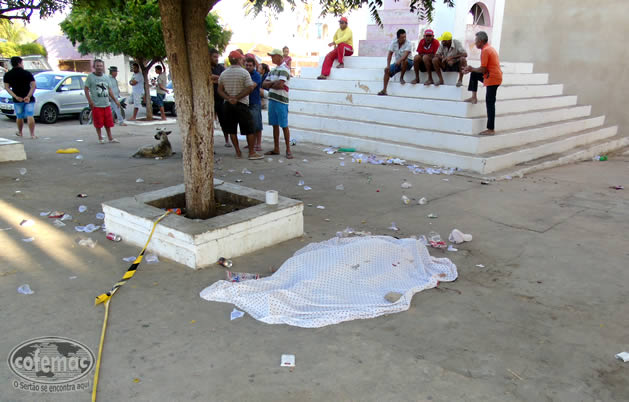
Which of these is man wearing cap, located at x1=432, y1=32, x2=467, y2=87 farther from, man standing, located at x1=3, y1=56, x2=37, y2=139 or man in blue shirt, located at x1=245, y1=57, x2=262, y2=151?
man standing, located at x1=3, y1=56, x2=37, y2=139

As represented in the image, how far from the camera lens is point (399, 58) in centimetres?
1008

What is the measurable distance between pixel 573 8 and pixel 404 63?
661 cm

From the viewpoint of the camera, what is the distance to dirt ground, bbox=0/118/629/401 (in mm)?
2686

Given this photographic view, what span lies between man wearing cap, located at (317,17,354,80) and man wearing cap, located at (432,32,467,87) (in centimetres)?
291

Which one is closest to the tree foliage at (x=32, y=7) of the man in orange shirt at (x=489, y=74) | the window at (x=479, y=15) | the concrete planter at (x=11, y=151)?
the concrete planter at (x=11, y=151)

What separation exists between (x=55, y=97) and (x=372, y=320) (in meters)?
14.8

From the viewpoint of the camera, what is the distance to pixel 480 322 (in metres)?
3.38

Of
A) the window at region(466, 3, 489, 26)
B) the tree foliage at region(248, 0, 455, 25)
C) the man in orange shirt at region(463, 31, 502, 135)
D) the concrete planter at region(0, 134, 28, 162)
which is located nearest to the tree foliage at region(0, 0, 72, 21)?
the concrete planter at region(0, 134, 28, 162)

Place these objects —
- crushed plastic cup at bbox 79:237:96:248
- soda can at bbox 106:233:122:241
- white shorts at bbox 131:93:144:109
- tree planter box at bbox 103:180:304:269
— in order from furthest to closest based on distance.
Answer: white shorts at bbox 131:93:144:109
soda can at bbox 106:233:122:241
crushed plastic cup at bbox 79:237:96:248
tree planter box at bbox 103:180:304:269

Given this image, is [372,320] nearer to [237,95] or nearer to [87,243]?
[87,243]

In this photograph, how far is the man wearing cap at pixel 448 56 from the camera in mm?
9273

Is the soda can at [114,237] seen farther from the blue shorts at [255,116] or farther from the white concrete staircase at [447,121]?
the white concrete staircase at [447,121]

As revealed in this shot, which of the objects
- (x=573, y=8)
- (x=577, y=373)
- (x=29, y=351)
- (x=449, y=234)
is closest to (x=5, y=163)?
(x=29, y=351)

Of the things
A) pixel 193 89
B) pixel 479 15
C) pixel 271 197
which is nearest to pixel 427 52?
pixel 479 15
